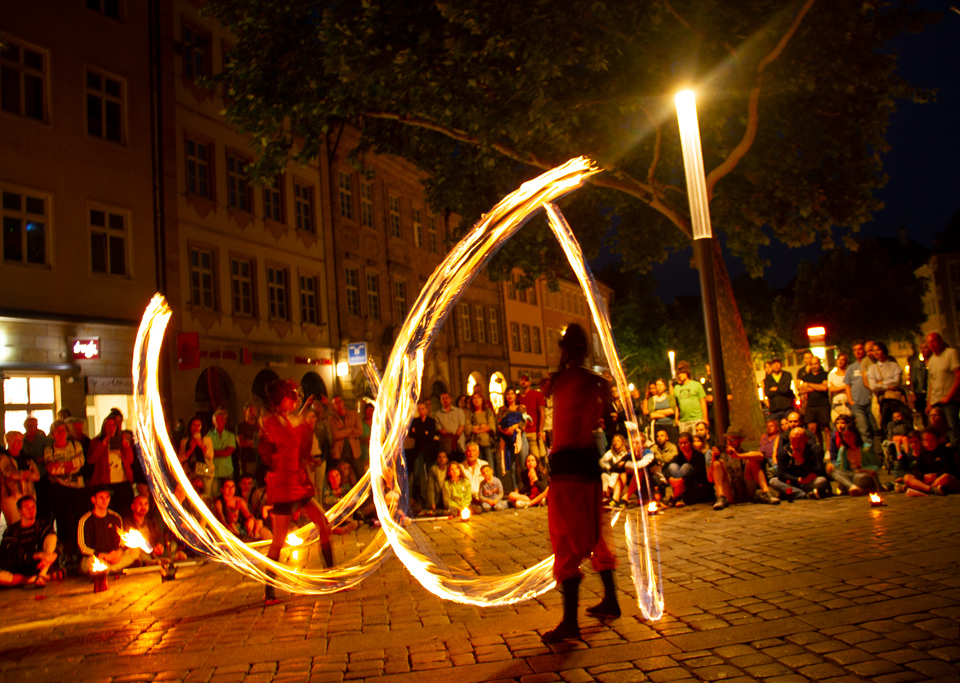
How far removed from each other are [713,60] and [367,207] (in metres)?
19.3

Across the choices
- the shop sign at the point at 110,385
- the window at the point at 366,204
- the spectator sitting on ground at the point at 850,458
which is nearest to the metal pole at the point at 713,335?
the spectator sitting on ground at the point at 850,458

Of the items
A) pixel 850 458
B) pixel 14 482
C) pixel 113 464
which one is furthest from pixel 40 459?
pixel 850 458

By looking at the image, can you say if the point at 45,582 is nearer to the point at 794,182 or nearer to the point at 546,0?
the point at 546,0

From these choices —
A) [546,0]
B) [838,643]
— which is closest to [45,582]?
[838,643]

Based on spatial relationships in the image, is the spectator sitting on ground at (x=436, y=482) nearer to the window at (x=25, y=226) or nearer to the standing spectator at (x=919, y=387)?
the standing spectator at (x=919, y=387)

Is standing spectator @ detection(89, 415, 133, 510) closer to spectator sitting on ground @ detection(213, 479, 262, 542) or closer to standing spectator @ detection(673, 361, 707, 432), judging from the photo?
spectator sitting on ground @ detection(213, 479, 262, 542)

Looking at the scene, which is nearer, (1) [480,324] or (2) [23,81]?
(2) [23,81]

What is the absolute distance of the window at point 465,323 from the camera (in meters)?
41.4

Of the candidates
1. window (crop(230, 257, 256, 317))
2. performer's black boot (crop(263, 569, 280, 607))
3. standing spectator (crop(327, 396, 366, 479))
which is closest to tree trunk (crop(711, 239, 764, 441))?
standing spectator (crop(327, 396, 366, 479))

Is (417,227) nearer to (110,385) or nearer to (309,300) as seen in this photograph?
(309,300)

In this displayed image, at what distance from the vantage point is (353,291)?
3203 centimetres

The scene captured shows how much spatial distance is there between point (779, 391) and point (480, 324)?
101ft

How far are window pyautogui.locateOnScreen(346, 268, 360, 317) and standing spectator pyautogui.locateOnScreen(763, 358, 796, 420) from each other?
20.1m

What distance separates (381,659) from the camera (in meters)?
5.31
